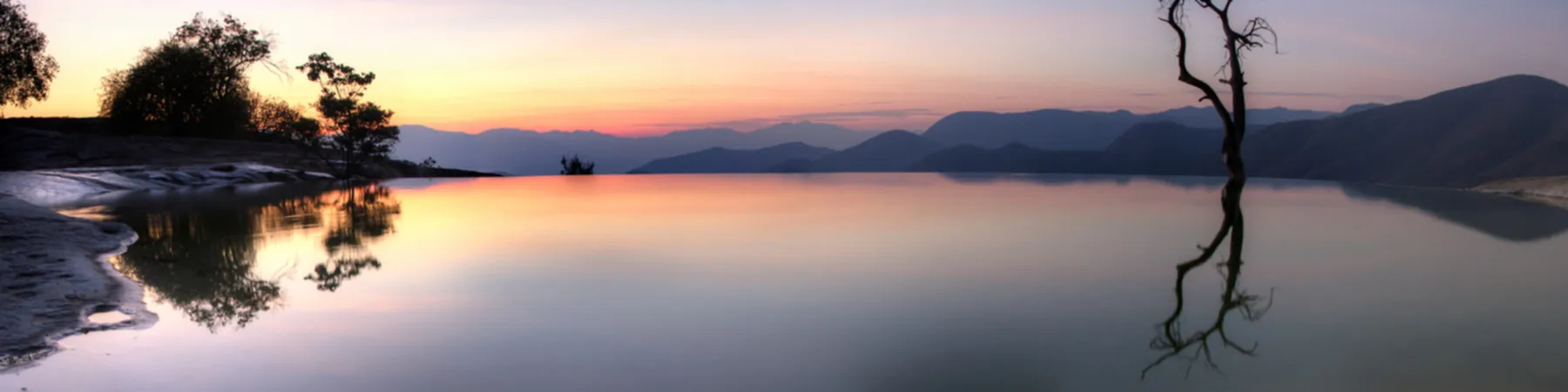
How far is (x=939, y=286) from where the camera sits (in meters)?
6.89

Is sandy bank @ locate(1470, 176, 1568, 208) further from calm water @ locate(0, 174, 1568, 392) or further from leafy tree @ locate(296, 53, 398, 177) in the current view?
leafy tree @ locate(296, 53, 398, 177)

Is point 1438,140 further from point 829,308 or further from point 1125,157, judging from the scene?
point 829,308

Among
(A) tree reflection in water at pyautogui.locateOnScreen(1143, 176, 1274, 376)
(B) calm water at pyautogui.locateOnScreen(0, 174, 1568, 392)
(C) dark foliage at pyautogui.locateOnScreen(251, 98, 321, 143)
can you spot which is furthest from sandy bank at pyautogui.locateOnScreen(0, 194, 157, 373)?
(C) dark foliage at pyautogui.locateOnScreen(251, 98, 321, 143)

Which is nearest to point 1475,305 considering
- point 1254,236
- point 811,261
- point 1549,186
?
point 1254,236

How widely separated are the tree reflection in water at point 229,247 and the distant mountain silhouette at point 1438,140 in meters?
31.7

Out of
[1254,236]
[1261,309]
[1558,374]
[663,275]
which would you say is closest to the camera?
[1558,374]

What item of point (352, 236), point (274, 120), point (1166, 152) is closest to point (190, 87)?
point (274, 120)

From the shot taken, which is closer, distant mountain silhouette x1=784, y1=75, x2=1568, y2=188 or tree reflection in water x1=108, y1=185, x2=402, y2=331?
tree reflection in water x1=108, y1=185, x2=402, y2=331

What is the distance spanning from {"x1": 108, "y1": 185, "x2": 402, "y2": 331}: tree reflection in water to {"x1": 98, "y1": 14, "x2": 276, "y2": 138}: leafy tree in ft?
93.8

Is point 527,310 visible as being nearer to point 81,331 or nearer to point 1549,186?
point 81,331

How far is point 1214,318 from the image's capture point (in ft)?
18.4

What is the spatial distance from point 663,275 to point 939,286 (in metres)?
2.59

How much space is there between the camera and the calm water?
14.0 feet

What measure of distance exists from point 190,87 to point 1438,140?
202 feet
